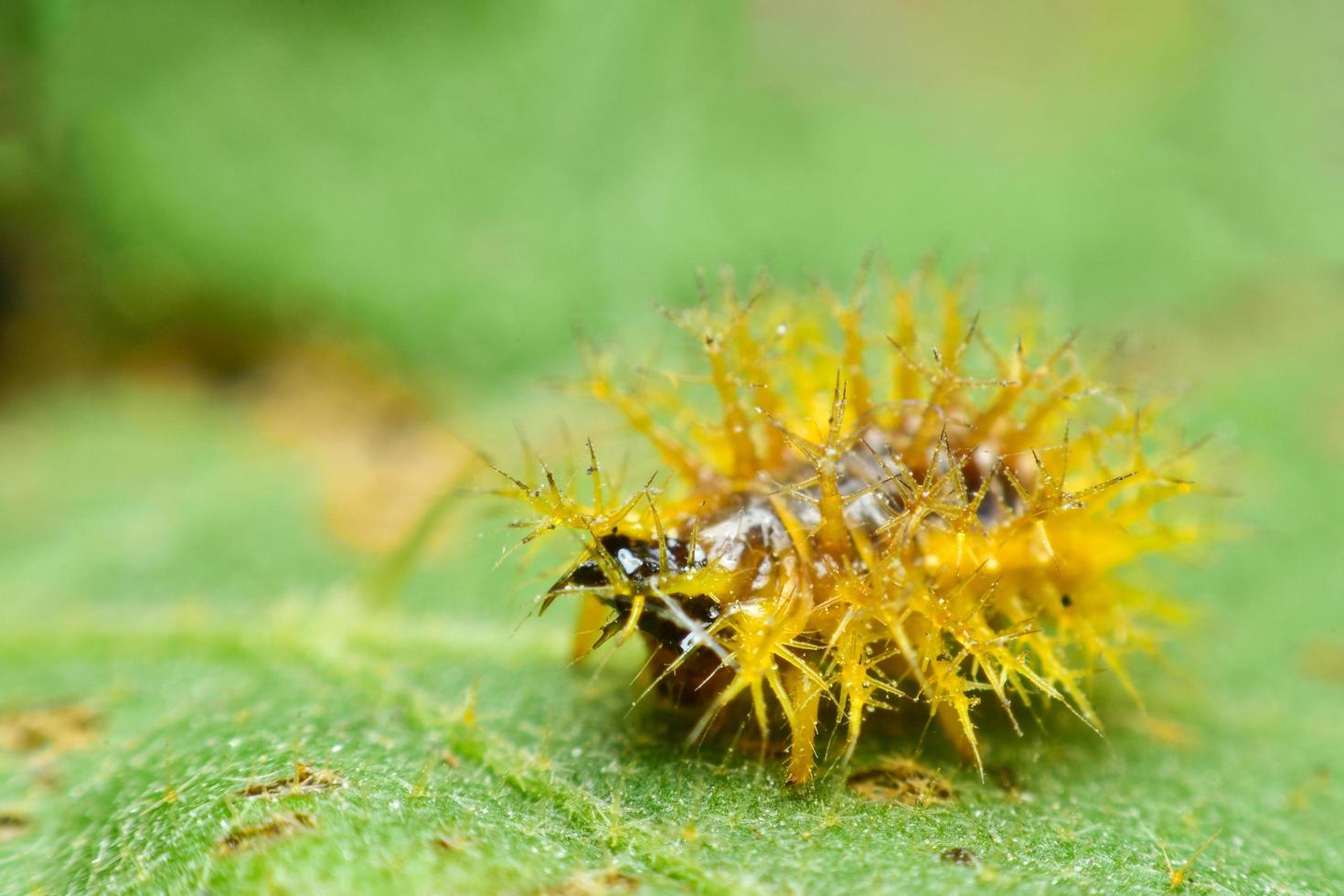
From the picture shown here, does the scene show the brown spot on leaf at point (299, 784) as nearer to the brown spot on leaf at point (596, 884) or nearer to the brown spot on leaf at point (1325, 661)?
the brown spot on leaf at point (596, 884)

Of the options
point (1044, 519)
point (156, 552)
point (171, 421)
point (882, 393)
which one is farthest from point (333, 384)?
point (1044, 519)

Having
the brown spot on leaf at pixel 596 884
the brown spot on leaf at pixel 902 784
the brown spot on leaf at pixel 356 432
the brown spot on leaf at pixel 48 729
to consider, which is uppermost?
the brown spot on leaf at pixel 356 432

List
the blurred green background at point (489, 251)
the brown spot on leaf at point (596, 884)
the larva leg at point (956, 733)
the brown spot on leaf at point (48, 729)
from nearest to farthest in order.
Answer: the brown spot on leaf at point (596, 884) < the larva leg at point (956, 733) < the brown spot on leaf at point (48, 729) < the blurred green background at point (489, 251)

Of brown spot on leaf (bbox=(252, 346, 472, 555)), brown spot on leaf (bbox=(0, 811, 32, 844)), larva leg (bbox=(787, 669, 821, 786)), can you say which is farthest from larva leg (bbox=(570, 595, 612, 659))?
brown spot on leaf (bbox=(252, 346, 472, 555))

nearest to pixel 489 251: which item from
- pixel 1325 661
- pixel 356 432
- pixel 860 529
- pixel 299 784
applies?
pixel 356 432

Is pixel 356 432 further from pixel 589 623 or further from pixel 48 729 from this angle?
pixel 589 623

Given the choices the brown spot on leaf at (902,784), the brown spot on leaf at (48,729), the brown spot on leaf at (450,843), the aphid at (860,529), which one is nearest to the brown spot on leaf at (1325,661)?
the aphid at (860,529)

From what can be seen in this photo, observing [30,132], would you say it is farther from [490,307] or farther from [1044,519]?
[1044,519]
